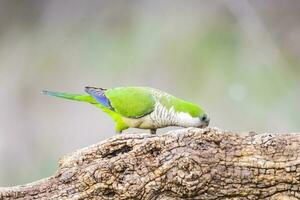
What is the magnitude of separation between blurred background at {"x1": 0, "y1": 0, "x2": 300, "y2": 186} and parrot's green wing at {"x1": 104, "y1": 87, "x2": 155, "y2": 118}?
656 mm

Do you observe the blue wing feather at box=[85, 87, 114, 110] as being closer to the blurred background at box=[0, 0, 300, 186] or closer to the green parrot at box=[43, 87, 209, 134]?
the green parrot at box=[43, 87, 209, 134]

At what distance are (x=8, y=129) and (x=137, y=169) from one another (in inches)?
65.0

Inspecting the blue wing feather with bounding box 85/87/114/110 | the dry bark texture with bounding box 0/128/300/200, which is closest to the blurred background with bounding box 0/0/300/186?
the blue wing feather with bounding box 85/87/114/110

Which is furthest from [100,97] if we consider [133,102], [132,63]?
[132,63]

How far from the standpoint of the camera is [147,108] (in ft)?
7.16

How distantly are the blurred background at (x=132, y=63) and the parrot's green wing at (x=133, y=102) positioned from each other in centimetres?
66

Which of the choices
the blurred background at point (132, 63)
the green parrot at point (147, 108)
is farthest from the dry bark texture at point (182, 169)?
the blurred background at point (132, 63)

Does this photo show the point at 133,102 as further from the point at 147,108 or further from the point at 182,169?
the point at 182,169

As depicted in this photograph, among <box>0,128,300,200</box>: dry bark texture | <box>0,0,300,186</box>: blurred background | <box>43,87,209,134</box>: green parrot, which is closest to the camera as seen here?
<box>0,128,300,200</box>: dry bark texture

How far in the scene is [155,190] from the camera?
58.7 inches

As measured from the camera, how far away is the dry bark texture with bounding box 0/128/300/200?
58.6 inches

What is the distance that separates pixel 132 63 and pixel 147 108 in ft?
2.57

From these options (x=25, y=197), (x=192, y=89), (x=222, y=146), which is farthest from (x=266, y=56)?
(x=25, y=197)

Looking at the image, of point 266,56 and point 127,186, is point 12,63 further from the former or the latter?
point 127,186
